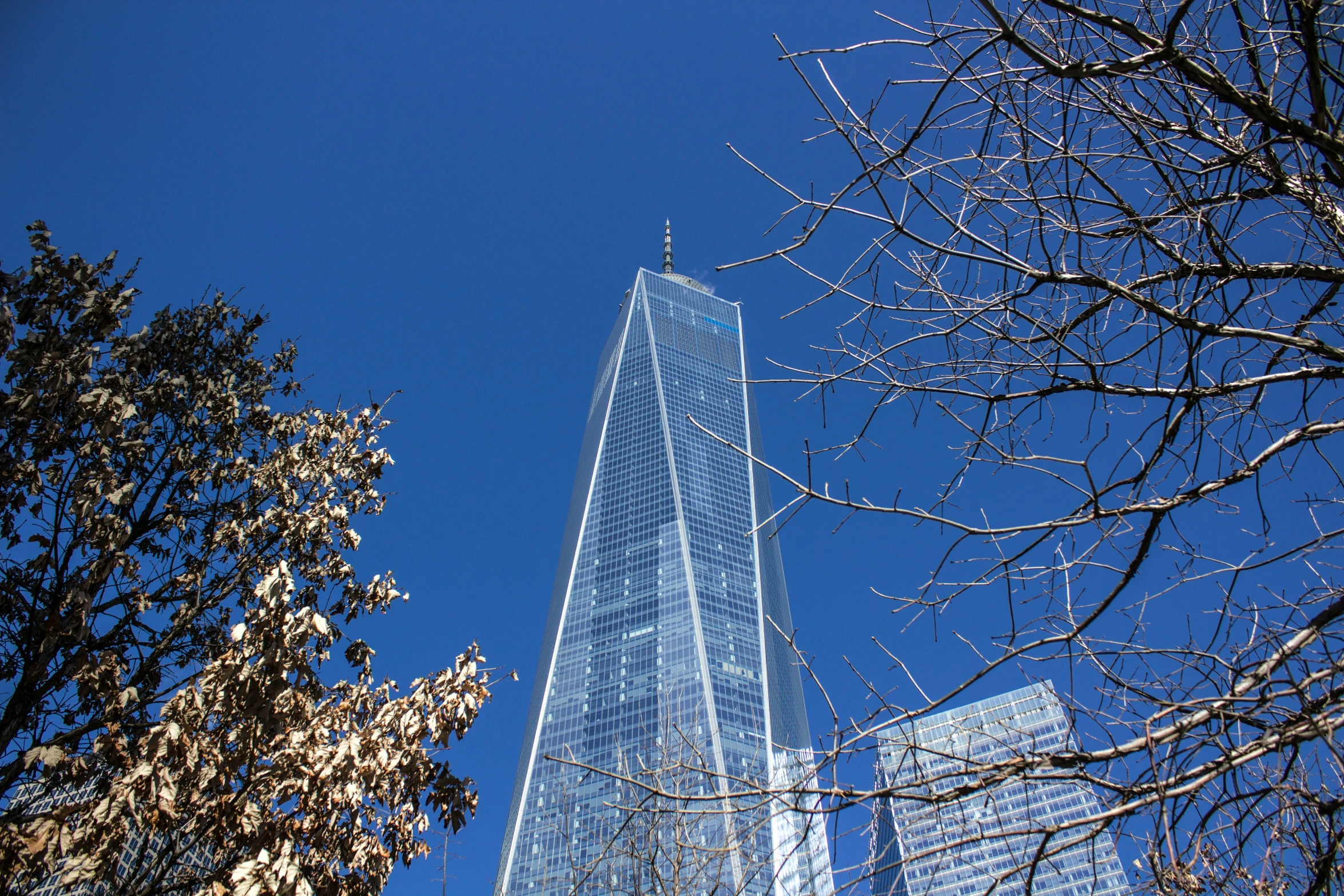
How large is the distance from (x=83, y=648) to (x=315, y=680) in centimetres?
151

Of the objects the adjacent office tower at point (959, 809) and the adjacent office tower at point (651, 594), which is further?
the adjacent office tower at point (651, 594)

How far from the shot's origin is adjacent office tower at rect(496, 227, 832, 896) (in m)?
75.2

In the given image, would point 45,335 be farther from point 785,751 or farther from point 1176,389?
point 1176,389

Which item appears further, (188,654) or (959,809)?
(188,654)

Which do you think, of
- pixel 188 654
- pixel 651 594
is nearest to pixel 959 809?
pixel 188 654

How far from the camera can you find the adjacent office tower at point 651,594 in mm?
75188

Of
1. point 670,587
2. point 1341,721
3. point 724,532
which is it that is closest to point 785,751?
point 1341,721

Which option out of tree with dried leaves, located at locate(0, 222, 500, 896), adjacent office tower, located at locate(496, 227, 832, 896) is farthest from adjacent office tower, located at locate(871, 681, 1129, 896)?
adjacent office tower, located at locate(496, 227, 832, 896)

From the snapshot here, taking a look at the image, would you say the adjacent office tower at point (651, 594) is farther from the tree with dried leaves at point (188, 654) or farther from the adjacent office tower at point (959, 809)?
the adjacent office tower at point (959, 809)

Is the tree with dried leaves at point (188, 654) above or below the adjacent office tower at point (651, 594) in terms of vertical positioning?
below

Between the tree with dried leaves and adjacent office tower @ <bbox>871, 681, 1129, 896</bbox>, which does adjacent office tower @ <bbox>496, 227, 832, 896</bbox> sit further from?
adjacent office tower @ <bbox>871, 681, 1129, 896</bbox>

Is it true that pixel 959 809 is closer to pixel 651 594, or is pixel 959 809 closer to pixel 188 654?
pixel 188 654

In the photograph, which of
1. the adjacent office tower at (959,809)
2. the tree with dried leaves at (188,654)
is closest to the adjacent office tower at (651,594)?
the tree with dried leaves at (188,654)

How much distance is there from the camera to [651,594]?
8738 centimetres
